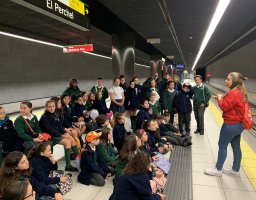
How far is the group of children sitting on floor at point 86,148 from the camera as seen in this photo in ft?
7.77

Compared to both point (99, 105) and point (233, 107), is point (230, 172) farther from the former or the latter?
point (99, 105)

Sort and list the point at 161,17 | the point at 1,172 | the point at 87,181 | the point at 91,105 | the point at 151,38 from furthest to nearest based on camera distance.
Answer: the point at 151,38 < the point at 161,17 < the point at 91,105 < the point at 87,181 < the point at 1,172

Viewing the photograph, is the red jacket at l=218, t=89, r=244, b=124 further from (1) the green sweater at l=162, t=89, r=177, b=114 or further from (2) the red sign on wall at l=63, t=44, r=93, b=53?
(2) the red sign on wall at l=63, t=44, r=93, b=53

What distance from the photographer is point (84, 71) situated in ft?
58.6

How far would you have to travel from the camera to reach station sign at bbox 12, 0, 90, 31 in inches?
138

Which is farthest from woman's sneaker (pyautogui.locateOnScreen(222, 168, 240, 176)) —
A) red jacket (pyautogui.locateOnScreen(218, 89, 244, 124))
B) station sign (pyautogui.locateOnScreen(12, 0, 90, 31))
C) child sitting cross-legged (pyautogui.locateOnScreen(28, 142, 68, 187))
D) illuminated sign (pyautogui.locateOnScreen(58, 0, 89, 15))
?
illuminated sign (pyautogui.locateOnScreen(58, 0, 89, 15))

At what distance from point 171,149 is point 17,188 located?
4208 mm

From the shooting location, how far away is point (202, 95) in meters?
6.68

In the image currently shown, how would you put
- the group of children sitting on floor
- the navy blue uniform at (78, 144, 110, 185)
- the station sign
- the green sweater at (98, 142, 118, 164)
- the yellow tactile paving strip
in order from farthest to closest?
the yellow tactile paving strip
the green sweater at (98, 142, 118, 164)
the navy blue uniform at (78, 144, 110, 185)
the station sign
the group of children sitting on floor

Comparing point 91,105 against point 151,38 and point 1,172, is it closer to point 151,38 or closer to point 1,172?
point 1,172

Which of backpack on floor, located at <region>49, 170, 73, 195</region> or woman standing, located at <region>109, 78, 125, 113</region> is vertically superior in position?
woman standing, located at <region>109, 78, 125, 113</region>

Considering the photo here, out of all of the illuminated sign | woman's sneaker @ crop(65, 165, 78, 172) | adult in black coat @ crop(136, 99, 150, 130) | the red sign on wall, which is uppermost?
the red sign on wall

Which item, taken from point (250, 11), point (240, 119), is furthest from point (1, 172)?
point (250, 11)

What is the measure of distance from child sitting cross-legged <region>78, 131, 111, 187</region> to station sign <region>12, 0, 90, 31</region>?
6.98 feet
